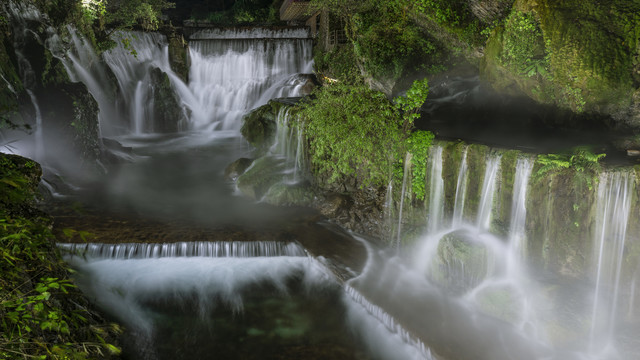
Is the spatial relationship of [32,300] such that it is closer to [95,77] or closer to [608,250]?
[608,250]

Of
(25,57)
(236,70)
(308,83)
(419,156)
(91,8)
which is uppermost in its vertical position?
(91,8)

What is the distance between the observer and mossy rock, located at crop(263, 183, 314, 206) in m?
11.0

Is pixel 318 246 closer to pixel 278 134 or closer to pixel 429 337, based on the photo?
pixel 429 337

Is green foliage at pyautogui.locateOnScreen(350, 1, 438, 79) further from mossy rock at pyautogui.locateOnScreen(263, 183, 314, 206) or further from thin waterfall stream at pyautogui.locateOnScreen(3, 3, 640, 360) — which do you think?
mossy rock at pyautogui.locateOnScreen(263, 183, 314, 206)

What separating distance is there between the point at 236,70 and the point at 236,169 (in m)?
9.56

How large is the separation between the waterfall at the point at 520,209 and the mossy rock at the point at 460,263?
1.63 feet

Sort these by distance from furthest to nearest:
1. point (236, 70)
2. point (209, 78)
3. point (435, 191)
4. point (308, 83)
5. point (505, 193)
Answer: point (209, 78) → point (236, 70) → point (308, 83) → point (435, 191) → point (505, 193)

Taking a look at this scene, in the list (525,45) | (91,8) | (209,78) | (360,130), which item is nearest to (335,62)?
(209,78)

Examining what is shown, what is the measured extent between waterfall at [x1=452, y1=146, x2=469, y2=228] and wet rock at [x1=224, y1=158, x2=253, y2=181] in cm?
798

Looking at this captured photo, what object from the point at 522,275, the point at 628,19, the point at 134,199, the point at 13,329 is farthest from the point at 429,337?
the point at 134,199

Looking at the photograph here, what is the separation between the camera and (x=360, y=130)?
348 inches

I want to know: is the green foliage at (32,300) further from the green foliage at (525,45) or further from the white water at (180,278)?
the green foliage at (525,45)

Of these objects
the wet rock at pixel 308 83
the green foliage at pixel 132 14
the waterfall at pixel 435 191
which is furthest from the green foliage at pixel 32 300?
the green foliage at pixel 132 14

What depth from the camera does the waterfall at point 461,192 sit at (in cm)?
712
